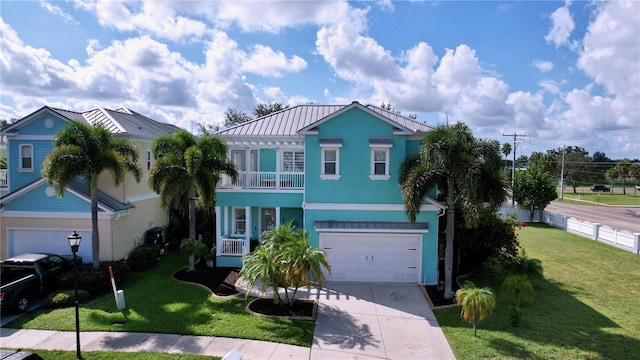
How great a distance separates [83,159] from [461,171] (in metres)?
13.9

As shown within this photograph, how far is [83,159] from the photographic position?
1353 cm

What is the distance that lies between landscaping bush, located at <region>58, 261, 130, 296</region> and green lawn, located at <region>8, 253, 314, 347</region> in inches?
25.8

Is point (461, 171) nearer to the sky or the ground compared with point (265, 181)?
nearer to the sky

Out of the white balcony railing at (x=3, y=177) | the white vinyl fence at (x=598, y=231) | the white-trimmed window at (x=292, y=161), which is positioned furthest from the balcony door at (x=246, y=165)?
the white vinyl fence at (x=598, y=231)

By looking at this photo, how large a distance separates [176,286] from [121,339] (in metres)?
4.20

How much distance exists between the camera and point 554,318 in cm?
1152

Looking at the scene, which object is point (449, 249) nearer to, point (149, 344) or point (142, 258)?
point (149, 344)

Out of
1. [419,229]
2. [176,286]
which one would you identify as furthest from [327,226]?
[176,286]

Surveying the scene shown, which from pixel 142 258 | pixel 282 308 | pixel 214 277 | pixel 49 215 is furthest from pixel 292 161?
pixel 49 215

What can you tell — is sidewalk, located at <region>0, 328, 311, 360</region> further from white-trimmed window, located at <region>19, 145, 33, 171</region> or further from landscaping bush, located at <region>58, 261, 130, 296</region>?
white-trimmed window, located at <region>19, 145, 33, 171</region>

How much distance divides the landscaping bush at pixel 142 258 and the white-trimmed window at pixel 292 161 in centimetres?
745

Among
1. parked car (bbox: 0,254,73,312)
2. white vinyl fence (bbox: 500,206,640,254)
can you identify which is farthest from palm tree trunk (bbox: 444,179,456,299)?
parked car (bbox: 0,254,73,312)

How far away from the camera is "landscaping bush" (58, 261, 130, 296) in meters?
13.1

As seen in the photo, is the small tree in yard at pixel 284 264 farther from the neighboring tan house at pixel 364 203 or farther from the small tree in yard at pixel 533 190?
the small tree in yard at pixel 533 190
